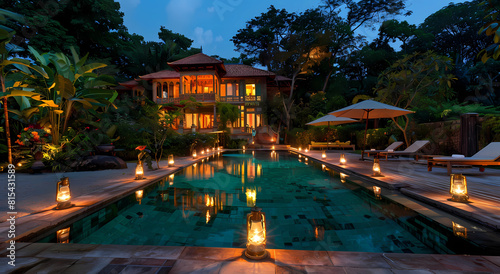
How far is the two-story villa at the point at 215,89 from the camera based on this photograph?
26.5 m

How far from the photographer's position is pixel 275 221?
4.21m

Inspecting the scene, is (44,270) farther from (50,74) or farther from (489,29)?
(50,74)

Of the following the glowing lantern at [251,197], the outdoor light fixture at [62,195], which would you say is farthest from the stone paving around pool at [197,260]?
the glowing lantern at [251,197]

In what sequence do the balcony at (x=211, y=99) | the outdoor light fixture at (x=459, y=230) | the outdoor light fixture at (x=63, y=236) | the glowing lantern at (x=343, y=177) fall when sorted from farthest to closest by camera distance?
the balcony at (x=211, y=99) < the glowing lantern at (x=343, y=177) < the outdoor light fixture at (x=459, y=230) < the outdoor light fixture at (x=63, y=236)

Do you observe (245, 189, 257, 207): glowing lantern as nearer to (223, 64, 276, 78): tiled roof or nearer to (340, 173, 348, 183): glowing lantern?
(340, 173, 348, 183): glowing lantern

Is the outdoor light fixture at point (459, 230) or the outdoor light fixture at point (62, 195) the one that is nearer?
the outdoor light fixture at point (459, 230)

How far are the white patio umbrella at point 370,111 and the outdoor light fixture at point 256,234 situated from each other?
942 cm

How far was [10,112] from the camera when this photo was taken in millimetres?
8969

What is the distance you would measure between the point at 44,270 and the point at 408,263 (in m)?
3.79

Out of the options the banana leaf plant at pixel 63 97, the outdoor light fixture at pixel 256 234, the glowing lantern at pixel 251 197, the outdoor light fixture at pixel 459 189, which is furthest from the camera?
the banana leaf plant at pixel 63 97

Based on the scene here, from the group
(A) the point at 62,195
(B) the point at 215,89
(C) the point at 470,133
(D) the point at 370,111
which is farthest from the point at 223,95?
(A) the point at 62,195

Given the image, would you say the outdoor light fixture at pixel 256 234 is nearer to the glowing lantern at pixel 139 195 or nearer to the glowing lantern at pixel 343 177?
the glowing lantern at pixel 139 195

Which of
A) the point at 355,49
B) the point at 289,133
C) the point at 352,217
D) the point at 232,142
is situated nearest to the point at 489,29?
the point at 352,217

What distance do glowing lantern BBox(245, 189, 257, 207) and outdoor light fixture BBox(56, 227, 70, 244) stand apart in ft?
10.7
